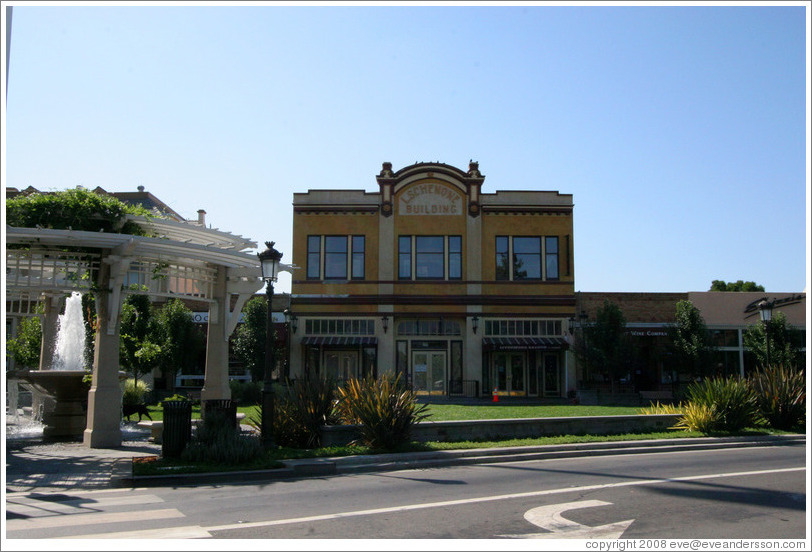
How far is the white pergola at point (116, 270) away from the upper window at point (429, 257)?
19.2 meters

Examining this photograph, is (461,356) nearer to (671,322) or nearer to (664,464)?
(671,322)

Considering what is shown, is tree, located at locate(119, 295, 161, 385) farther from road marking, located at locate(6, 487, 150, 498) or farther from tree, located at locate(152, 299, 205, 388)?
road marking, located at locate(6, 487, 150, 498)

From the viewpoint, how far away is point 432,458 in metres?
14.1

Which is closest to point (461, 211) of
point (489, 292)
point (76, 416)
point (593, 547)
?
point (489, 292)

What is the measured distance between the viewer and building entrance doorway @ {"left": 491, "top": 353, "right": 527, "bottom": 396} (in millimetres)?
36750

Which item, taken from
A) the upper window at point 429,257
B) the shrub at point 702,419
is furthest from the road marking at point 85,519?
the upper window at point 429,257

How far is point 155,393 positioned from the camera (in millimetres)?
33562

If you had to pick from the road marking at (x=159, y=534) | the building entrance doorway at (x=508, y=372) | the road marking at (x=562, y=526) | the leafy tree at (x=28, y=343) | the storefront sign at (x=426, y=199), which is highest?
the storefront sign at (x=426, y=199)

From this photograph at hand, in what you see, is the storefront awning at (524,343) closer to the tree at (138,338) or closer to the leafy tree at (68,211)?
the tree at (138,338)

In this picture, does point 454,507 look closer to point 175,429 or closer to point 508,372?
point 175,429

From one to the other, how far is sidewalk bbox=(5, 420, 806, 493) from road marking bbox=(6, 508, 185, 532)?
2434 millimetres

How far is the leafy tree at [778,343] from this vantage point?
32562mm

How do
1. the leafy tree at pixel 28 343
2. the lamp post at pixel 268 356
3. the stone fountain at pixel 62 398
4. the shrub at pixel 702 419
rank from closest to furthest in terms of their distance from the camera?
the lamp post at pixel 268 356 < the stone fountain at pixel 62 398 < the shrub at pixel 702 419 < the leafy tree at pixel 28 343

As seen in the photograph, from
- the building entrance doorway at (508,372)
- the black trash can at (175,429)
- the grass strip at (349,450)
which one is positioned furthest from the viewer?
the building entrance doorway at (508,372)
